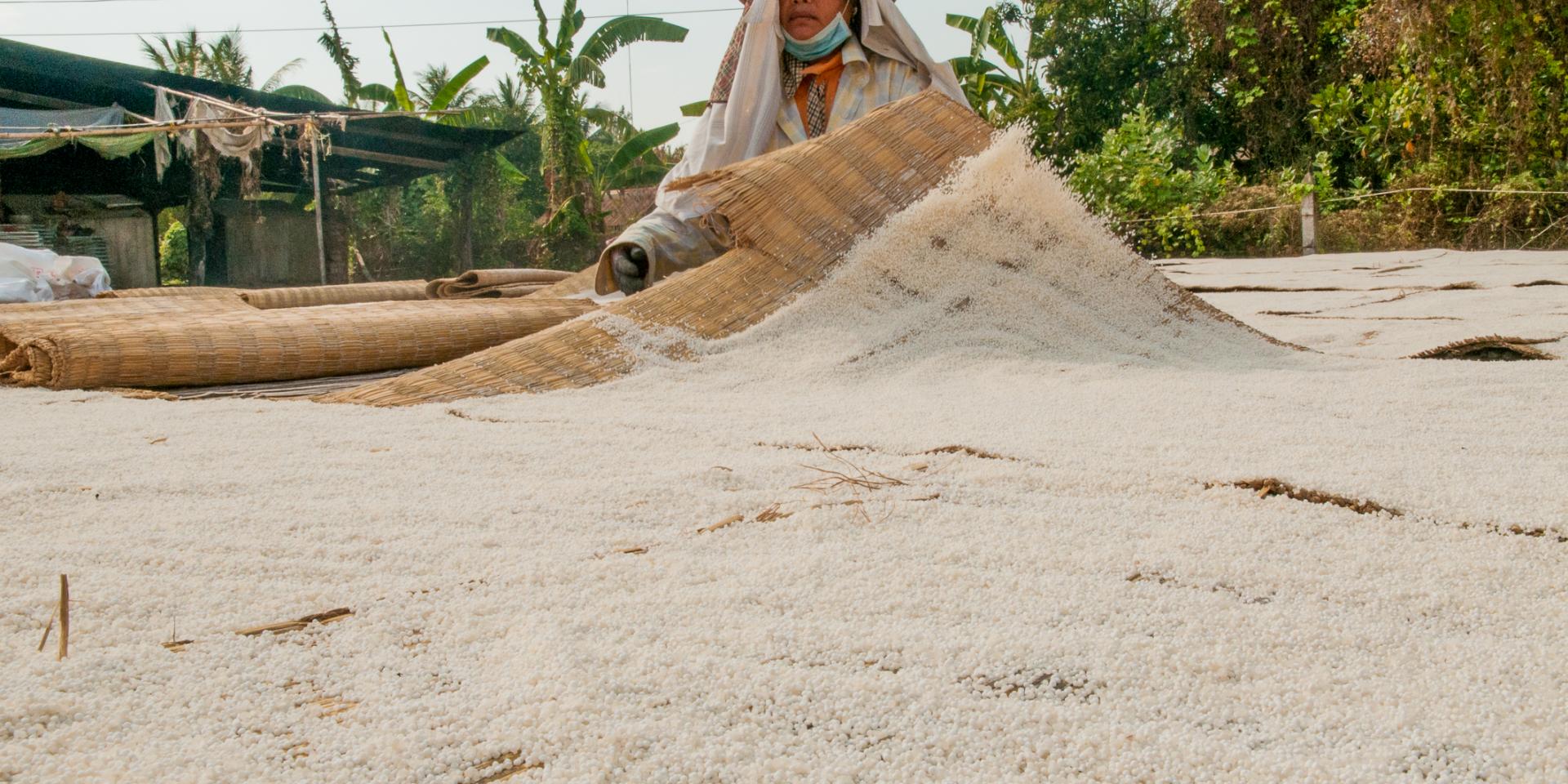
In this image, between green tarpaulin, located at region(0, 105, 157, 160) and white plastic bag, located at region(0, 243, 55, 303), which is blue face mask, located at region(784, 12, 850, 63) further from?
green tarpaulin, located at region(0, 105, 157, 160)

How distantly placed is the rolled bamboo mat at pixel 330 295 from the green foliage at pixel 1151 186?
17.8ft

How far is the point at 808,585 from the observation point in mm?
997

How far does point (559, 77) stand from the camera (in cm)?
1489

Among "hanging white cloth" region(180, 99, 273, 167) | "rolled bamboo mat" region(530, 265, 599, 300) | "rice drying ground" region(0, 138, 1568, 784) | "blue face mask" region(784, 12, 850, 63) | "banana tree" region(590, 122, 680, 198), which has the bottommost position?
"rice drying ground" region(0, 138, 1568, 784)

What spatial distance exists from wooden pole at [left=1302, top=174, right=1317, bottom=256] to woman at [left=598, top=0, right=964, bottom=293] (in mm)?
4869

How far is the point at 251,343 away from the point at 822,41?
1.89 m

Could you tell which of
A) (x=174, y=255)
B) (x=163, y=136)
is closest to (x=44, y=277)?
(x=163, y=136)

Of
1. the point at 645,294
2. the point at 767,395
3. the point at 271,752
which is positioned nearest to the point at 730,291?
the point at 645,294

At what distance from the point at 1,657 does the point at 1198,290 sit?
4.94 meters

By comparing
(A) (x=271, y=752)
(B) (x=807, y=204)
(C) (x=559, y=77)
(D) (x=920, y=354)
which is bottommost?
(A) (x=271, y=752)

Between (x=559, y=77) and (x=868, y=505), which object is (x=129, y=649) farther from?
(x=559, y=77)

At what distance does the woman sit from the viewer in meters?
3.25

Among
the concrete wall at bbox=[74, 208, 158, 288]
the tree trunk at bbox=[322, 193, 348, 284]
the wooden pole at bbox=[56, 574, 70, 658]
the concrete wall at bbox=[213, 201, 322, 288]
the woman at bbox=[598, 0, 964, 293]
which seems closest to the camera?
the wooden pole at bbox=[56, 574, 70, 658]

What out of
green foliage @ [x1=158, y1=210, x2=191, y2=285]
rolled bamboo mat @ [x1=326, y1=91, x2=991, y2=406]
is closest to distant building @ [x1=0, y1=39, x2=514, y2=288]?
rolled bamboo mat @ [x1=326, y1=91, x2=991, y2=406]
